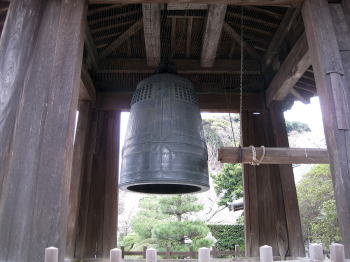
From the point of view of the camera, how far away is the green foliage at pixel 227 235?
1470 centimetres

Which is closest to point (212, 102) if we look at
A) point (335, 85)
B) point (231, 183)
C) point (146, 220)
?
point (335, 85)

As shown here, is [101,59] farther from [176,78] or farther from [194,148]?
[194,148]

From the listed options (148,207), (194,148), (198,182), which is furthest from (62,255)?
(148,207)

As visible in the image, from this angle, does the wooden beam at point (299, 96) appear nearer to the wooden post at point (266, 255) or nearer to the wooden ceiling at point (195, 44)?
the wooden ceiling at point (195, 44)

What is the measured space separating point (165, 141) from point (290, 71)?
1925 millimetres

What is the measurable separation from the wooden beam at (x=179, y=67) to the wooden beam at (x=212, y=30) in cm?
29

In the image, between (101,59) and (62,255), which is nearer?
(62,255)

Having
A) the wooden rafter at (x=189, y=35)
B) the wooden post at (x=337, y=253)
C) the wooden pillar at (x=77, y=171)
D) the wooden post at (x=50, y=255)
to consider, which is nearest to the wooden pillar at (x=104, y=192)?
the wooden pillar at (x=77, y=171)

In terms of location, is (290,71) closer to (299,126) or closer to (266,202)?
(266,202)

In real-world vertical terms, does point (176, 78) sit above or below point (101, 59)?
below

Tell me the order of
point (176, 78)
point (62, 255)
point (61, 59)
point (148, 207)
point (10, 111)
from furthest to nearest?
point (148, 207), point (176, 78), point (61, 59), point (10, 111), point (62, 255)

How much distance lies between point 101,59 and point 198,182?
2.66 m

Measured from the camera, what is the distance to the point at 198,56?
14.8 feet

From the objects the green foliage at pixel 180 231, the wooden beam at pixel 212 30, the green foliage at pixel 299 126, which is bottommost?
the green foliage at pixel 180 231
